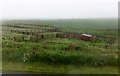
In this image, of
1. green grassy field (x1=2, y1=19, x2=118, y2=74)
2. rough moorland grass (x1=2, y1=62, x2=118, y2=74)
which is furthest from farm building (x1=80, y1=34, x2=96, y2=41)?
rough moorland grass (x1=2, y1=62, x2=118, y2=74)

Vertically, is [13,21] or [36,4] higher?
[36,4]

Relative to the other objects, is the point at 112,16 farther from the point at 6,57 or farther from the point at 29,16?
the point at 6,57

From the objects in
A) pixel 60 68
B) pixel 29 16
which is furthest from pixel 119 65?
pixel 29 16

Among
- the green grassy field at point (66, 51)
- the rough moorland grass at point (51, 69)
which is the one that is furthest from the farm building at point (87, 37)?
the rough moorland grass at point (51, 69)

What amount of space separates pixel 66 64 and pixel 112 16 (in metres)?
0.95

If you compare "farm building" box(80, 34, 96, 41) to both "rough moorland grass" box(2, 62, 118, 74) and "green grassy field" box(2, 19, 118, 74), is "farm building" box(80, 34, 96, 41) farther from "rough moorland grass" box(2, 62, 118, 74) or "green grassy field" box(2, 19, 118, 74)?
"rough moorland grass" box(2, 62, 118, 74)

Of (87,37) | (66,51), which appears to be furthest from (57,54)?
(87,37)

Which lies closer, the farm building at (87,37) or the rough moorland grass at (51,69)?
the rough moorland grass at (51,69)

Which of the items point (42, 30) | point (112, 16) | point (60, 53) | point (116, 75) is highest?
point (112, 16)

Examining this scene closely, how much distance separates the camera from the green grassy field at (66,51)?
3582 millimetres

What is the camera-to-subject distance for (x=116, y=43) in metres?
3.63

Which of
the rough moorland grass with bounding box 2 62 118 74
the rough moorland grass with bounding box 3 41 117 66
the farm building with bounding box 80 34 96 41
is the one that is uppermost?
the farm building with bounding box 80 34 96 41

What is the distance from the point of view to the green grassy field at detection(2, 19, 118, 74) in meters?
3.58

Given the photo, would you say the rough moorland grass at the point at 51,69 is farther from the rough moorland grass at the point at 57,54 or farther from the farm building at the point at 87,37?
the farm building at the point at 87,37
